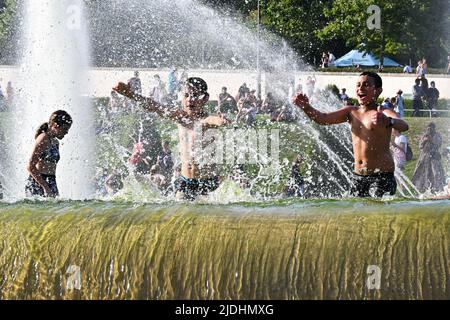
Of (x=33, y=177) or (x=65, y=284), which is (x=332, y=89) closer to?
(x=33, y=177)

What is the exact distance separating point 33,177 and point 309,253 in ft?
11.9

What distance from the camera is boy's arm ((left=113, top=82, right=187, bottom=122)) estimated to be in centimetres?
747

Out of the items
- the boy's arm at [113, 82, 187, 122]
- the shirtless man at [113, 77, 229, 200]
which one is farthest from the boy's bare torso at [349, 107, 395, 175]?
the boy's arm at [113, 82, 187, 122]

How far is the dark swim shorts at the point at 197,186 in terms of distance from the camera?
8.01m

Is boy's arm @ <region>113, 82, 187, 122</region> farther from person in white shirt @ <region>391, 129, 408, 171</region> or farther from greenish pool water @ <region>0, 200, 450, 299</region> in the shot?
person in white shirt @ <region>391, 129, 408, 171</region>

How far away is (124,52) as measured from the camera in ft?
103

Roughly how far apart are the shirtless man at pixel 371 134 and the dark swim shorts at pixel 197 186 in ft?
3.67

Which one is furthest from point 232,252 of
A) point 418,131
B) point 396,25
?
point 396,25

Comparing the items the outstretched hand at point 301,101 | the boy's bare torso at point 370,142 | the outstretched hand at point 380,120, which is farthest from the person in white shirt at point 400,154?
the outstretched hand at point 301,101

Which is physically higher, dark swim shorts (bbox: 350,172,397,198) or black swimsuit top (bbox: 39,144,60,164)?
black swimsuit top (bbox: 39,144,60,164)

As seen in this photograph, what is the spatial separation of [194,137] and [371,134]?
1391 mm

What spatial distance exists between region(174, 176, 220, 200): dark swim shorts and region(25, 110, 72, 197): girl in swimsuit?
1064mm

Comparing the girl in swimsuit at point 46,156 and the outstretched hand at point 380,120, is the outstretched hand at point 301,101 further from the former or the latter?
the girl in swimsuit at point 46,156

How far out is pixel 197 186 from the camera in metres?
8.02
